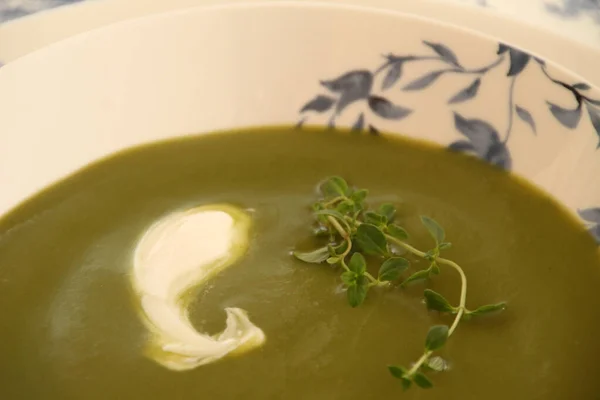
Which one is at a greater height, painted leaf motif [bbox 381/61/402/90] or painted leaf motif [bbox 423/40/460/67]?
painted leaf motif [bbox 381/61/402/90]

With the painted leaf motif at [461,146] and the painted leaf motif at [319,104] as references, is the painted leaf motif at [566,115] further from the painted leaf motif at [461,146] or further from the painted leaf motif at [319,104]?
the painted leaf motif at [319,104]

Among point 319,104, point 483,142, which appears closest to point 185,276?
point 319,104

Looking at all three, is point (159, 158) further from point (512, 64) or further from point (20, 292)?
point (512, 64)

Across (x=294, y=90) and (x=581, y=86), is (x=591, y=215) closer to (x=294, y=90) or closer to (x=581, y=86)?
(x=581, y=86)

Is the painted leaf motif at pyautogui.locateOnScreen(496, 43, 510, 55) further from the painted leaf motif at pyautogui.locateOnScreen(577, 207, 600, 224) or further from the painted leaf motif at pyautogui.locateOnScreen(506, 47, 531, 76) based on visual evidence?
the painted leaf motif at pyautogui.locateOnScreen(577, 207, 600, 224)

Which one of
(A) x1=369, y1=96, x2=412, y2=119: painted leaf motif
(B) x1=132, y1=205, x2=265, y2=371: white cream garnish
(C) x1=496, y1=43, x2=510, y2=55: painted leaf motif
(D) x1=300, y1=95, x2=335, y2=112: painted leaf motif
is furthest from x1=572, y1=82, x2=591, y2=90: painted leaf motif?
(B) x1=132, y1=205, x2=265, y2=371: white cream garnish

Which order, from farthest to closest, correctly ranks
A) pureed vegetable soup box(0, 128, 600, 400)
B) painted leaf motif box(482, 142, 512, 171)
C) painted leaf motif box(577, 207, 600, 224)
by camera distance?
painted leaf motif box(482, 142, 512, 171) → painted leaf motif box(577, 207, 600, 224) → pureed vegetable soup box(0, 128, 600, 400)

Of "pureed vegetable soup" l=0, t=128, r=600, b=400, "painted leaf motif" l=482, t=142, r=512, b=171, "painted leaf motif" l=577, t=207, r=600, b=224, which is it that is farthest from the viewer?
"painted leaf motif" l=482, t=142, r=512, b=171
